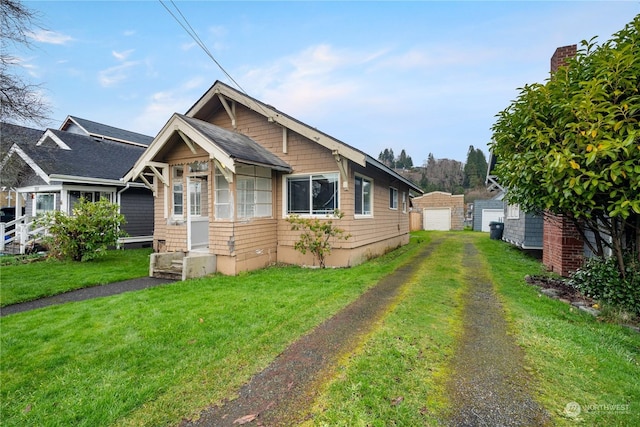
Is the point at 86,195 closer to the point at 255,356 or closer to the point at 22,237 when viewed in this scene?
the point at 22,237

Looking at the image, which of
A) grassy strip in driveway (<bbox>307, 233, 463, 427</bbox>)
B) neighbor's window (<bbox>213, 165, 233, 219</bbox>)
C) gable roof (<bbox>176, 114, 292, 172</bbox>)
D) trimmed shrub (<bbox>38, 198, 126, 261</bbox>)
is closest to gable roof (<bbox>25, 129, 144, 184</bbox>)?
trimmed shrub (<bbox>38, 198, 126, 261</bbox>)

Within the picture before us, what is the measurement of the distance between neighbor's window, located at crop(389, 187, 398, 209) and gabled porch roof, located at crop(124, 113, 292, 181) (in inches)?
239

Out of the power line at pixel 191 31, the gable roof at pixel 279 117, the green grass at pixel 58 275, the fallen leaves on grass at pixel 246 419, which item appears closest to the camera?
the fallen leaves on grass at pixel 246 419

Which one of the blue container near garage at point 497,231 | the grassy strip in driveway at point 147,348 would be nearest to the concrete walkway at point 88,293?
the grassy strip in driveway at point 147,348

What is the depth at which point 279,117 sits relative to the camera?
9.25 meters

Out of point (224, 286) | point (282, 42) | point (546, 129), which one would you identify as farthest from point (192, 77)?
point (546, 129)

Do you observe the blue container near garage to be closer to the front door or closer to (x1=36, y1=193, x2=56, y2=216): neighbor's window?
the front door

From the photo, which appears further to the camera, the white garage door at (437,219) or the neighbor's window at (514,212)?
the white garage door at (437,219)

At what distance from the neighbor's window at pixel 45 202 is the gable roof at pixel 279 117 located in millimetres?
8474

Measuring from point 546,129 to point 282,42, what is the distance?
10717mm

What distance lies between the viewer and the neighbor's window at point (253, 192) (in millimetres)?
8523

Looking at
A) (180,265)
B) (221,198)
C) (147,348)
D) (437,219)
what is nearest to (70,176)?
(180,265)

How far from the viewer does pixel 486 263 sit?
9852 mm

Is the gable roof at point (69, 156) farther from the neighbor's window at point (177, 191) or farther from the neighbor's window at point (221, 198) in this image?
the neighbor's window at point (221, 198)
